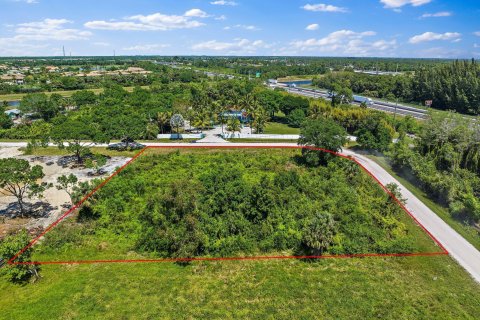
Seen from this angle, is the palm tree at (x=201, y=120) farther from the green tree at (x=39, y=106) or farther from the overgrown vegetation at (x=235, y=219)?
the green tree at (x=39, y=106)

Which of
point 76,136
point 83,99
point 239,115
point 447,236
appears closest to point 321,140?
point 447,236

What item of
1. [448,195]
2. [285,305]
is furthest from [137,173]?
[448,195]

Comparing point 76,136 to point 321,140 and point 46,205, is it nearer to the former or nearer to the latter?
point 46,205

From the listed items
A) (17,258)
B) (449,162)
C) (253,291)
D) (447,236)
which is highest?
(449,162)

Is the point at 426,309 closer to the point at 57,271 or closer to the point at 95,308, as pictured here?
the point at 95,308

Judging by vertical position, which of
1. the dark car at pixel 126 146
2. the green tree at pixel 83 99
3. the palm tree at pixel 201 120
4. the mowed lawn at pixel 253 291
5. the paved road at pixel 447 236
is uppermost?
the green tree at pixel 83 99

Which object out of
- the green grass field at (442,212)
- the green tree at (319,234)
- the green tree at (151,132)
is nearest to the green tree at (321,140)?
the green grass field at (442,212)

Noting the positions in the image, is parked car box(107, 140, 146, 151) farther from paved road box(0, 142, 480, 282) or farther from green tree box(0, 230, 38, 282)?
Answer: paved road box(0, 142, 480, 282)
